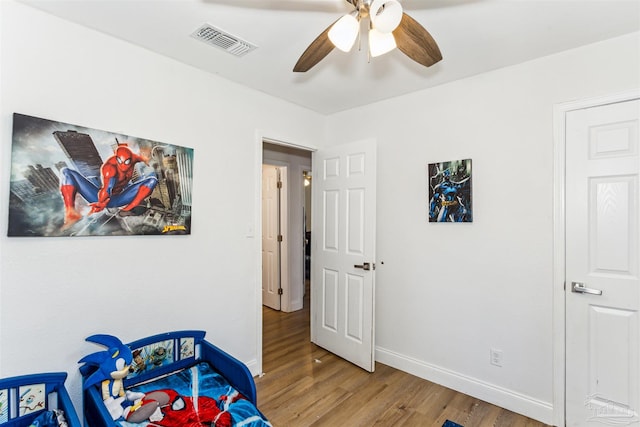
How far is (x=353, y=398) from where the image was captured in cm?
244

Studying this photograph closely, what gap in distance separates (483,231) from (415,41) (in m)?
1.57

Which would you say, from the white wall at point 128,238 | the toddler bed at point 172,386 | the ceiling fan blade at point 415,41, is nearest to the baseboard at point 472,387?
the white wall at point 128,238

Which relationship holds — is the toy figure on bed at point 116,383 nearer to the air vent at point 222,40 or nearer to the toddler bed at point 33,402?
the toddler bed at point 33,402

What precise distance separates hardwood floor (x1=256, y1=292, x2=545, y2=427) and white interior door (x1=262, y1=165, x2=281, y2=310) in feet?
4.85

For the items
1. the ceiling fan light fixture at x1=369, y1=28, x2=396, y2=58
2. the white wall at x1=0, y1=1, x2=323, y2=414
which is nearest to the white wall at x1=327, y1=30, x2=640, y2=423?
the white wall at x1=0, y1=1, x2=323, y2=414

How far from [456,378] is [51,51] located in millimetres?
3496

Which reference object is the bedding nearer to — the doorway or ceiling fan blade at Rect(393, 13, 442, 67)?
ceiling fan blade at Rect(393, 13, 442, 67)

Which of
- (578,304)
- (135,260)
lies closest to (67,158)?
(135,260)

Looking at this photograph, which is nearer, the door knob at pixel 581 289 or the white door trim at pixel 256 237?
the door knob at pixel 581 289

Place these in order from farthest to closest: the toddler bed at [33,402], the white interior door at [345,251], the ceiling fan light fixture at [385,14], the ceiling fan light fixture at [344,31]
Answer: the white interior door at [345,251] → the toddler bed at [33,402] → the ceiling fan light fixture at [344,31] → the ceiling fan light fixture at [385,14]

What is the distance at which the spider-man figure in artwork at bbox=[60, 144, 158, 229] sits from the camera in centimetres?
179

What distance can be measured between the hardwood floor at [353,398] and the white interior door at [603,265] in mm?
486

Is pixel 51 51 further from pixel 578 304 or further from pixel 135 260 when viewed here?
pixel 578 304

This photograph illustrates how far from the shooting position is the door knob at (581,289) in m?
2.00
